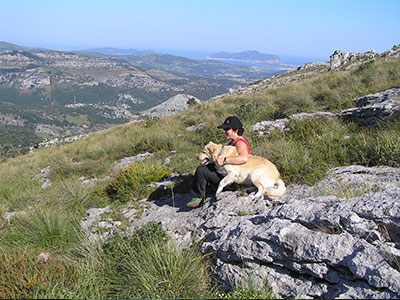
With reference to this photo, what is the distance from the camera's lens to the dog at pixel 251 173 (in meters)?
4.52

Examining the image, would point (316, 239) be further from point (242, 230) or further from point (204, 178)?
point (204, 178)

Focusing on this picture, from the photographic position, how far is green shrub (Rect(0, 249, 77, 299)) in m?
2.87

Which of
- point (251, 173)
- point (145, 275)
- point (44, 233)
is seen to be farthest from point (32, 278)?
point (251, 173)

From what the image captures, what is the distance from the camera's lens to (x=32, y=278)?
120 inches

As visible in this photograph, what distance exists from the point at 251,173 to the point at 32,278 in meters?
3.61

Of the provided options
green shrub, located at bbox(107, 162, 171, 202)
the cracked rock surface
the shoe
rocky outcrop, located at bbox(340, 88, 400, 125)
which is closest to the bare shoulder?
the cracked rock surface

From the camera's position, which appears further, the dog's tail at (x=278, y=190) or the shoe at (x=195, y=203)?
the shoe at (x=195, y=203)

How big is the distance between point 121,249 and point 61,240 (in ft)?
5.06

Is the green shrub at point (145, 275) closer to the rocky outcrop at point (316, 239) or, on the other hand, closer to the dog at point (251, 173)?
the rocky outcrop at point (316, 239)

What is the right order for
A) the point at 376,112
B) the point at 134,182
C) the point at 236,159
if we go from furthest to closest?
the point at 376,112 < the point at 134,182 < the point at 236,159

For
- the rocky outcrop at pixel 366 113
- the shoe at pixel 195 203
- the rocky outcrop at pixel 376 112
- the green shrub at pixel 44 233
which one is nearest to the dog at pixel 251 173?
the shoe at pixel 195 203

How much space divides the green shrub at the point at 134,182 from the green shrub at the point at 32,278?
3.06 m

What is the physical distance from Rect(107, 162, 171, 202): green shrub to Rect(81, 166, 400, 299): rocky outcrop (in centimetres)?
239

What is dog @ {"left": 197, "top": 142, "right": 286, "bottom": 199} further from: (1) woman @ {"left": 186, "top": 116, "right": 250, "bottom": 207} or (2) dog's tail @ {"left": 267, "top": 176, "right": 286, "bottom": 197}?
(1) woman @ {"left": 186, "top": 116, "right": 250, "bottom": 207}
